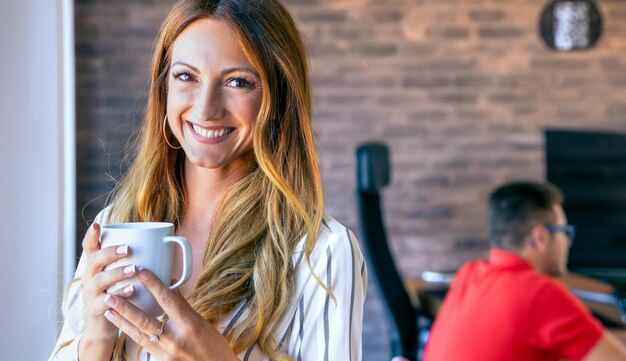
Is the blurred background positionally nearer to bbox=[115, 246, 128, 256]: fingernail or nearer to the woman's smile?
the woman's smile

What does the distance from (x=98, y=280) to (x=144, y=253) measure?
0.06 m

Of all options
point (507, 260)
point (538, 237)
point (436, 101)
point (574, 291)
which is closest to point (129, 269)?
point (507, 260)

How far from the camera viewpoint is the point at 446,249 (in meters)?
4.39

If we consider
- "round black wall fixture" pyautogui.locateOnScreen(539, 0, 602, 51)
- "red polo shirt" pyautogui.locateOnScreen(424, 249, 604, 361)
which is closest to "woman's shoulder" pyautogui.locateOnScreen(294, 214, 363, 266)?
"red polo shirt" pyautogui.locateOnScreen(424, 249, 604, 361)

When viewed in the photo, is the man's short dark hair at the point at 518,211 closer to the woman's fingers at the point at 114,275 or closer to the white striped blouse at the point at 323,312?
the white striped blouse at the point at 323,312

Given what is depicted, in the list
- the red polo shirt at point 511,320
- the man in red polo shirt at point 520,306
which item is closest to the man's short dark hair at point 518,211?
the man in red polo shirt at point 520,306

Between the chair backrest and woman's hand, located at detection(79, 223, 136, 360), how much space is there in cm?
217

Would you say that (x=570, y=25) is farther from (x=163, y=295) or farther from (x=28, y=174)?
(x=163, y=295)

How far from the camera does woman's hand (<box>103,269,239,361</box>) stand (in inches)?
39.8

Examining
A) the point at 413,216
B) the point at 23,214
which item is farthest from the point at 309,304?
the point at 413,216

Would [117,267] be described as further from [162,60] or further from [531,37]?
[531,37]

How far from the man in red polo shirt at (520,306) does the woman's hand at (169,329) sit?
1.47m

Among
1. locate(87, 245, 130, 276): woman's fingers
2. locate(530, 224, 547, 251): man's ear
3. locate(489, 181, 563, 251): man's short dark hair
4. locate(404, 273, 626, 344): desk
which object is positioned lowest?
locate(404, 273, 626, 344): desk

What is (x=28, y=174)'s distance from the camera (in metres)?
1.75
